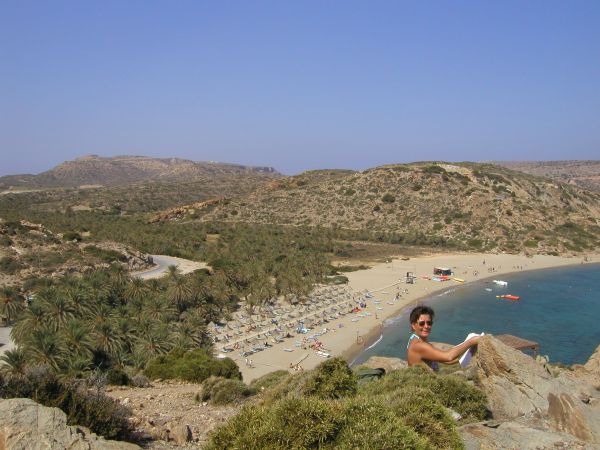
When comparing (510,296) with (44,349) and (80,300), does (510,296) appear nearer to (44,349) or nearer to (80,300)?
(80,300)

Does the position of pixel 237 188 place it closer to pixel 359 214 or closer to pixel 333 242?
pixel 359 214

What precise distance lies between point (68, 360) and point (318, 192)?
97773mm

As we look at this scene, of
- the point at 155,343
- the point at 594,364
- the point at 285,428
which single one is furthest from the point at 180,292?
the point at 285,428

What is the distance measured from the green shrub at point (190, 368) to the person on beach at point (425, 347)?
1418 cm

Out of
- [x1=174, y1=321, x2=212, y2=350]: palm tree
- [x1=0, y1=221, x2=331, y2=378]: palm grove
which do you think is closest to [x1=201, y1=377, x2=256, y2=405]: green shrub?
[x1=0, y1=221, x2=331, y2=378]: palm grove

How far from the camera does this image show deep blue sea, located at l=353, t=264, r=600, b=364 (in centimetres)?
4009

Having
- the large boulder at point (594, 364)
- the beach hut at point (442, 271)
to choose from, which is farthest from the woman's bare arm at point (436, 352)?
the beach hut at point (442, 271)

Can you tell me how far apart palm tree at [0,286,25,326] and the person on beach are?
39.5 metres

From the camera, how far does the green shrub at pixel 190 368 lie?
19062 mm

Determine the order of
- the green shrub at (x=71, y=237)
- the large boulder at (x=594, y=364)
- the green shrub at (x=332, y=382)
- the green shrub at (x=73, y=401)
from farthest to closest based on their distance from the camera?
the green shrub at (x=71, y=237) → the large boulder at (x=594, y=364) → the green shrub at (x=332, y=382) → the green shrub at (x=73, y=401)

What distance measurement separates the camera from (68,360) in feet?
76.8

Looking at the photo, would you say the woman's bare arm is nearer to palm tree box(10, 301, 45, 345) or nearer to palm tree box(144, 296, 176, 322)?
palm tree box(10, 301, 45, 345)

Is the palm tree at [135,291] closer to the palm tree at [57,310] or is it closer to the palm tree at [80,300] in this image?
the palm tree at [80,300]

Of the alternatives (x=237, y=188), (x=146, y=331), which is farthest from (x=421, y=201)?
(x=146, y=331)
